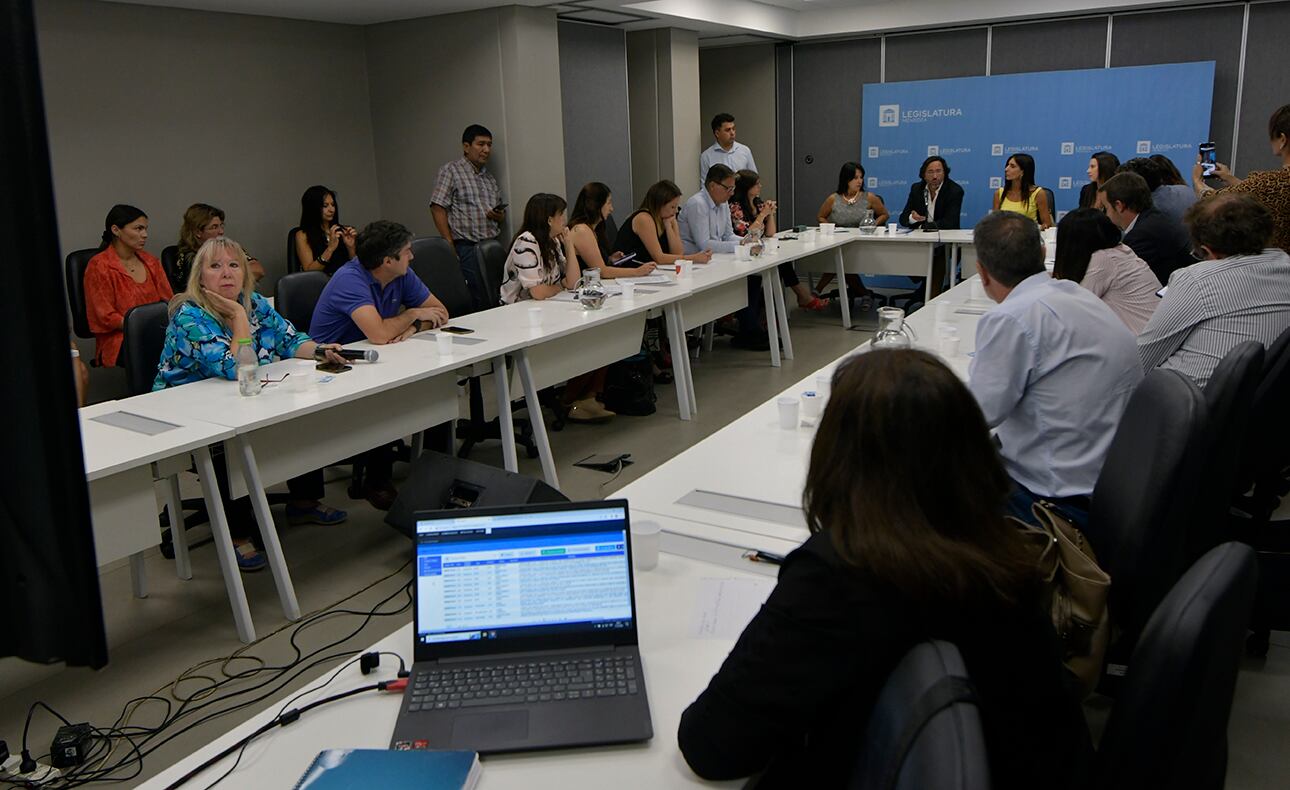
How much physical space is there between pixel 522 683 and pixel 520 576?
0.18 m

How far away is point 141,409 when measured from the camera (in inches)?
122

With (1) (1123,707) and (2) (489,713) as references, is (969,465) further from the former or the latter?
(2) (489,713)

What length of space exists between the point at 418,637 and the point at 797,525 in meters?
0.92

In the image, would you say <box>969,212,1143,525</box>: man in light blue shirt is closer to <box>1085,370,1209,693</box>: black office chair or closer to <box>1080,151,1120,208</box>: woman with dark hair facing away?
<box>1085,370,1209,693</box>: black office chair

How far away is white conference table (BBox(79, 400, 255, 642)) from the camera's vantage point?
2641mm

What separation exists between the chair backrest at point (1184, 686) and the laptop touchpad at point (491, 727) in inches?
30.3

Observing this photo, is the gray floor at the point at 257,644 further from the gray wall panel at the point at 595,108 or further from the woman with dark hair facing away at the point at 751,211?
the gray wall panel at the point at 595,108

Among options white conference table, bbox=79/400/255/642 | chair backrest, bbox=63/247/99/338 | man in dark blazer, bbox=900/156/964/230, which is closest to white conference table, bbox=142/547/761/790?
white conference table, bbox=79/400/255/642

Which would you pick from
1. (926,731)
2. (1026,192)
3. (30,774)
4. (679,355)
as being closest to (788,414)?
(926,731)

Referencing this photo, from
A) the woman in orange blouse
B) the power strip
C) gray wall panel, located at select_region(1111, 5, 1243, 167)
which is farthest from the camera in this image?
gray wall panel, located at select_region(1111, 5, 1243, 167)

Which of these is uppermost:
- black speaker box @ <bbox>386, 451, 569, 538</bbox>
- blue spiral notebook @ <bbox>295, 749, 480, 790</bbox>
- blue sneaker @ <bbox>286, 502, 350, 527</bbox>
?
blue spiral notebook @ <bbox>295, 749, 480, 790</bbox>

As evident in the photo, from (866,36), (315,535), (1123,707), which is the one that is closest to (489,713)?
(1123,707)

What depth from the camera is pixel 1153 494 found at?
191 centimetres

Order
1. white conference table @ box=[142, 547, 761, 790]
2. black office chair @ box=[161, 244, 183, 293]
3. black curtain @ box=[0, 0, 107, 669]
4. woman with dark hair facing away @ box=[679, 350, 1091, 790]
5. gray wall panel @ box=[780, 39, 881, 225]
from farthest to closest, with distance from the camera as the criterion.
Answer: gray wall panel @ box=[780, 39, 881, 225], black office chair @ box=[161, 244, 183, 293], white conference table @ box=[142, 547, 761, 790], woman with dark hair facing away @ box=[679, 350, 1091, 790], black curtain @ box=[0, 0, 107, 669]
